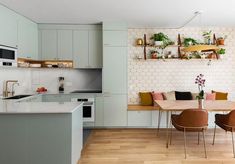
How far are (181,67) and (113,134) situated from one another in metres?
2.48

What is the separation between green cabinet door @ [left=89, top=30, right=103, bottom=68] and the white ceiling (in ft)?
1.05

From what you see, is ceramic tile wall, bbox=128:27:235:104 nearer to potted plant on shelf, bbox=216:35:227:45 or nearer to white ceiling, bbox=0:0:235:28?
potted plant on shelf, bbox=216:35:227:45

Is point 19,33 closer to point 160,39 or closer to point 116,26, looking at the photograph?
point 116,26

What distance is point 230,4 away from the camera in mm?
3809

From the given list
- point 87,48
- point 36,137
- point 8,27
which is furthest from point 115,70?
point 36,137

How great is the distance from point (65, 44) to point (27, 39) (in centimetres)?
89

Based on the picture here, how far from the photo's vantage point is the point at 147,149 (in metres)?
3.92

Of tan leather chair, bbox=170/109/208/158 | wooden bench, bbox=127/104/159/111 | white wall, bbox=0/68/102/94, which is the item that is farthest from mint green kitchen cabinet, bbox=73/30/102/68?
tan leather chair, bbox=170/109/208/158

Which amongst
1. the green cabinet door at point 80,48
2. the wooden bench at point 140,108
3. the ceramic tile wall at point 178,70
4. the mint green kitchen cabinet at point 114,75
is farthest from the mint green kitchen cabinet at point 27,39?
the wooden bench at point 140,108

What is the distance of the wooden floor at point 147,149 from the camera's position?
3.44 m

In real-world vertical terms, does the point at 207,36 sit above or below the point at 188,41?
above

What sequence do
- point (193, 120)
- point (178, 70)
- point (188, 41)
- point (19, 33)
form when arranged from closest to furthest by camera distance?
point (193, 120)
point (19, 33)
point (188, 41)
point (178, 70)

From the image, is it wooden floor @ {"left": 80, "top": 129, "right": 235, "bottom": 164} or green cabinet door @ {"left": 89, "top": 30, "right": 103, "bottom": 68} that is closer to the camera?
wooden floor @ {"left": 80, "top": 129, "right": 235, "bottom": 164}

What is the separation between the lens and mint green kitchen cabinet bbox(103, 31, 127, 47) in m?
5.21
